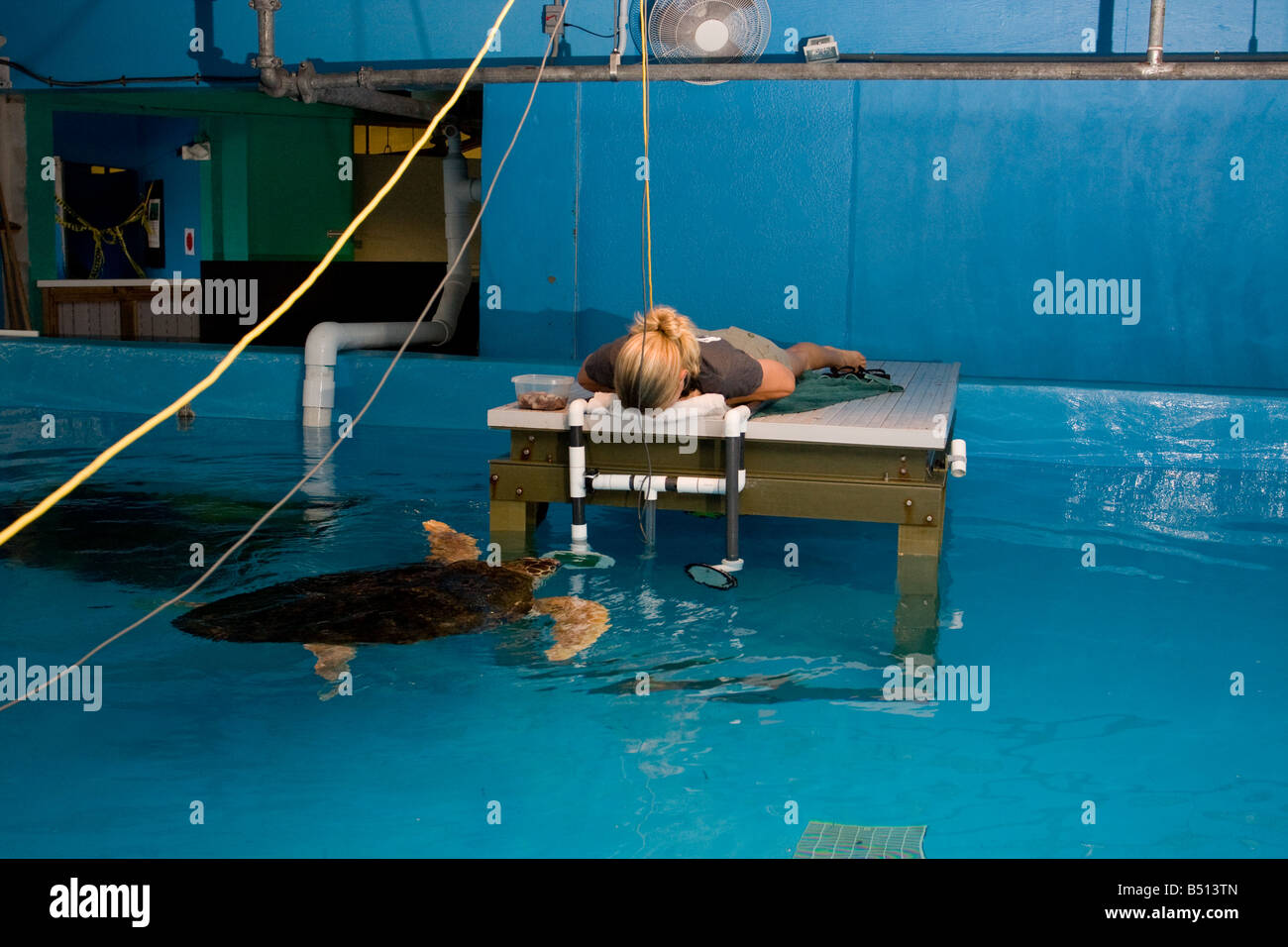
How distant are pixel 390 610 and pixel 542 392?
143 centimetres

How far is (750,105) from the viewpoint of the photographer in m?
9.54

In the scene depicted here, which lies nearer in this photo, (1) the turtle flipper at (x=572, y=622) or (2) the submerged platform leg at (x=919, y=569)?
(1) the turtle flipper at (x=572, y=622)

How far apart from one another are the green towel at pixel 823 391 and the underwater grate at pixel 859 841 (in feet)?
8.44

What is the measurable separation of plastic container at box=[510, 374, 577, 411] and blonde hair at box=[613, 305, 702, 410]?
47cm

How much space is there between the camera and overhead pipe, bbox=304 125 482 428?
9781 mm

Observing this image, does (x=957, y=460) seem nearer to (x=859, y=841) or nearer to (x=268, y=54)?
(x=859, y=841)

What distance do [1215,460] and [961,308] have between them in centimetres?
226

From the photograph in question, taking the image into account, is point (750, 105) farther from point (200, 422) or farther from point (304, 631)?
point (304, 631)

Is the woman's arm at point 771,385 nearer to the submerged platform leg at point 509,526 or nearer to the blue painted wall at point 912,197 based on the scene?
the submerged platform leg at point 509,526

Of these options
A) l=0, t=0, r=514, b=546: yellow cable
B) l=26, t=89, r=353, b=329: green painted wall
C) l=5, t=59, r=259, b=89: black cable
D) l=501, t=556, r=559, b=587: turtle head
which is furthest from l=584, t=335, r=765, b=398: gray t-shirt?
l=26, t=89, r=353, b=329: green painted wall

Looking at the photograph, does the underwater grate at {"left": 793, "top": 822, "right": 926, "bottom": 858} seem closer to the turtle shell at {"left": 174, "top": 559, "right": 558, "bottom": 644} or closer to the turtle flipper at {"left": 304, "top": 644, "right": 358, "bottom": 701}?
the turtle flipper at {"left": 304, "top": 644, "right": 358, "bottom": 701}

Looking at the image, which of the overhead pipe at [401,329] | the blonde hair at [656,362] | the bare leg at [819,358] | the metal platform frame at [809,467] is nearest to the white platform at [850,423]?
the metal platform frame at [809,467]

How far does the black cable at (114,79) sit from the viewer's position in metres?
10.9

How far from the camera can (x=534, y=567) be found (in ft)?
17.4
